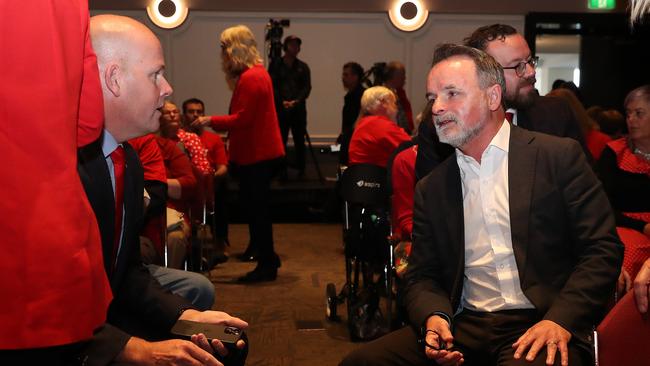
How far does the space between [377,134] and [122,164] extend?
10.6 ft

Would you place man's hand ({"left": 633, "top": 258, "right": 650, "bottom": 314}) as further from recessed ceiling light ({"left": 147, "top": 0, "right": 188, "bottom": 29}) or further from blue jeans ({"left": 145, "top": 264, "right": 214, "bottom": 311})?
recessed ceiling light ({"left": 147, "top": 0, "right": 188, "bottom": 29})

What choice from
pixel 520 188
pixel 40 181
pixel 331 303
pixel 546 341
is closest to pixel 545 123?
pixel 520 188

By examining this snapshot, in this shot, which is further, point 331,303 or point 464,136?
point 331,303

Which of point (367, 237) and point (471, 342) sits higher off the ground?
point (471, 342)

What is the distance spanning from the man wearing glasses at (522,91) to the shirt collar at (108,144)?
1398 millimetres

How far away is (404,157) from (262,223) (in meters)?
2.05

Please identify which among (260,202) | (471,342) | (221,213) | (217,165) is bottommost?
(221,213)

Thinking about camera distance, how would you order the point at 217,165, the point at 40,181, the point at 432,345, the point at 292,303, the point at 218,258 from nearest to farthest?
the point at 40,181 → the point at 432,345 → the point at 292,303 → the point at 218,258 → the point at 217,165

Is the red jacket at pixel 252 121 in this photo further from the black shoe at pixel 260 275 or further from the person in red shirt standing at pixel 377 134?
the black shoe at pixel 260 275

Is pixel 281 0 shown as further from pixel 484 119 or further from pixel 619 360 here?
pixel 619 360

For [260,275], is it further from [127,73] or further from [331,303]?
[127,73]

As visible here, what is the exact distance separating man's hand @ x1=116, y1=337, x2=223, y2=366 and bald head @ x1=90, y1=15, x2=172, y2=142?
0.51m

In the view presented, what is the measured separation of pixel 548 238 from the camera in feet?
7.13

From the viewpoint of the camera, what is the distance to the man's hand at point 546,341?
1.95 m
